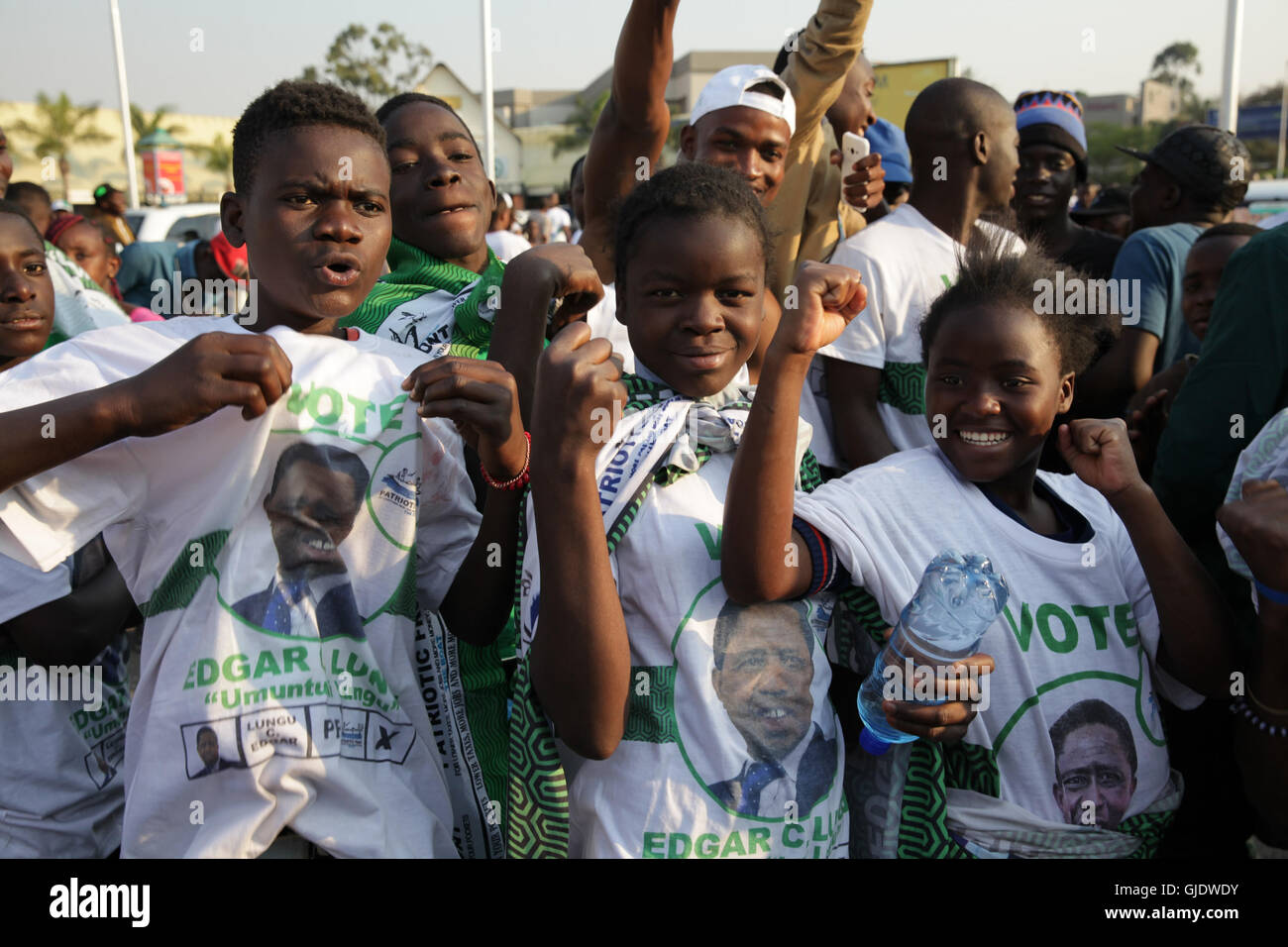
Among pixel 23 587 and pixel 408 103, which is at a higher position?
pixel 408 103

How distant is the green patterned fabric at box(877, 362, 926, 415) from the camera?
3000mm

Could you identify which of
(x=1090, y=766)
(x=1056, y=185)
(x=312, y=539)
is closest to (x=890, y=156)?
(x=1056, y=185)

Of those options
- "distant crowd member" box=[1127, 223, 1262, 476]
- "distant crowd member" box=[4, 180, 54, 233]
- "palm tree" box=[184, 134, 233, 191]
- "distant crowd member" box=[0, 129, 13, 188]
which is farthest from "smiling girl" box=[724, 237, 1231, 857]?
"palm tree" box=[184, 134, 233, 191]

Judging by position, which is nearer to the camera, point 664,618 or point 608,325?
point 664,618

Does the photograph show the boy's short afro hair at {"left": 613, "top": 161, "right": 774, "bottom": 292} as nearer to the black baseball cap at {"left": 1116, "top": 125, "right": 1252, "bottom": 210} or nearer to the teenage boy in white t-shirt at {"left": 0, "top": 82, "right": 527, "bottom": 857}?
the teenage boy in white t-shirt at {"left": 0, "top": 82, "right": 527, "bottom": 857}

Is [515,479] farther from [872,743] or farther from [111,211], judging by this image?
[111,211]

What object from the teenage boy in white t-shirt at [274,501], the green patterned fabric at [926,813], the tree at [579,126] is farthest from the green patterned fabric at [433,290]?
the tree at [579,126]

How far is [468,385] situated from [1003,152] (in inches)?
97.1

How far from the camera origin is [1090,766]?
79.3 inches

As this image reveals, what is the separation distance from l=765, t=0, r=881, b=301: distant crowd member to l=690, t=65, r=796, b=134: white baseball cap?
152mm

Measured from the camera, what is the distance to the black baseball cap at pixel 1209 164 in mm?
4406

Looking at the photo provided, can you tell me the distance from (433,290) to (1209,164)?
3515 millimetres
